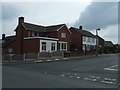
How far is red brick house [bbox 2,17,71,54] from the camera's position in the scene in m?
35.4

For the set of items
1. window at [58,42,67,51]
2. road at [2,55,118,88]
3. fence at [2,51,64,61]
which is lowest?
road at [2,55,118,88]

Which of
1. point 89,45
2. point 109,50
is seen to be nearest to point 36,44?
point 89,45

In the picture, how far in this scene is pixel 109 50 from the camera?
59.6 metres

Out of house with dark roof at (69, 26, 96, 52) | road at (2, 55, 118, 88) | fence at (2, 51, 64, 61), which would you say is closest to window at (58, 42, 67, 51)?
fence at (2, 51, 64, 61)

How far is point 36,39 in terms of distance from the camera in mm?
34625

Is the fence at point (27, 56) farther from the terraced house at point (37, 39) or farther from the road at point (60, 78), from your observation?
the road at point (60, 78)

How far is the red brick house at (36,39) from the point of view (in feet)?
116

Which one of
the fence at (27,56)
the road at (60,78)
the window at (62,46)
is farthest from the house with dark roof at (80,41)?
the road at (60,78)

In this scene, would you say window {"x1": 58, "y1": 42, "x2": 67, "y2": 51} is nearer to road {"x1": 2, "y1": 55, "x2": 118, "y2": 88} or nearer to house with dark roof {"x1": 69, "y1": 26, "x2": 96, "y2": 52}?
house with dark roof {"x1": 69, "y1": 26, "x2": 96, "y2": 52}

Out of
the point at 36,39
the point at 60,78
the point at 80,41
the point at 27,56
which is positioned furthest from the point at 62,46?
the point at 60,78

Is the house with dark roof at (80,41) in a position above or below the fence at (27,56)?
above

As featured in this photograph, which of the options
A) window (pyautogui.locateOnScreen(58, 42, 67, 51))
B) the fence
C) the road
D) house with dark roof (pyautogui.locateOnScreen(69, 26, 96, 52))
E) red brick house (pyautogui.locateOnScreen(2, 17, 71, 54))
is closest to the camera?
the road

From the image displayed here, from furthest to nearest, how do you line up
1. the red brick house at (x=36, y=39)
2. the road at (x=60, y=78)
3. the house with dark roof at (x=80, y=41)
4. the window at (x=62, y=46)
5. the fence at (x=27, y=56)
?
the house with dark roof at (x=80, y=41) → the window at (x=62, y=46) → the red brick house at (x=36, y=39) → the fence at (x=27, y=56) → the road at (x=60, y=78)

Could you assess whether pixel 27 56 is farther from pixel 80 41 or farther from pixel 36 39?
pixel 80 41
